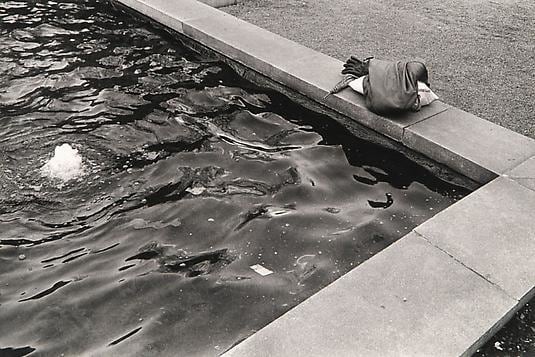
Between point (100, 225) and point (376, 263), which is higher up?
point (376, 263)

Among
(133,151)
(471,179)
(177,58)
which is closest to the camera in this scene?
(471,179)

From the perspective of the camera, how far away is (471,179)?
485 cm

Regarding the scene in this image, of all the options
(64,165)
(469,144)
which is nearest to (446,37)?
(469,144)

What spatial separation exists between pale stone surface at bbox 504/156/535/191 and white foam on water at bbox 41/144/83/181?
12.3 feet

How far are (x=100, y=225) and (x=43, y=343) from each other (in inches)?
46.2

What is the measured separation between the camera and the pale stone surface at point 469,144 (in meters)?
4.78

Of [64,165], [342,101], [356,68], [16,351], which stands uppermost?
[356,68]

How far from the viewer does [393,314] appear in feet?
10.6

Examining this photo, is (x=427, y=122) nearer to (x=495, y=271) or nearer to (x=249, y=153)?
(x=249, y=153)

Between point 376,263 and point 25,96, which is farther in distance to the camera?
point 25,96

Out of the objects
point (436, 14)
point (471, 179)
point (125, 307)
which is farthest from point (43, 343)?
point (436, 14)

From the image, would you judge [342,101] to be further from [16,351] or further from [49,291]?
[16,351]

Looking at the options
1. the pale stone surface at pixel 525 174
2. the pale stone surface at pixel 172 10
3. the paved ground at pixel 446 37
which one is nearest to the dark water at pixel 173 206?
the pale stone surface at pixel 525 174

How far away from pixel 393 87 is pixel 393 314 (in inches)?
109
